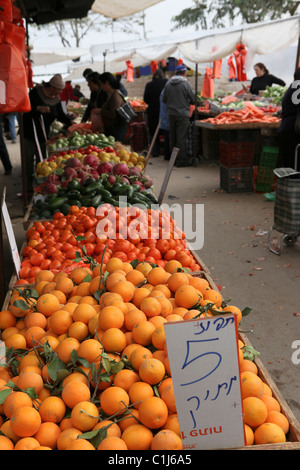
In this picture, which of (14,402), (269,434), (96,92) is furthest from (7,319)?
(96,92)

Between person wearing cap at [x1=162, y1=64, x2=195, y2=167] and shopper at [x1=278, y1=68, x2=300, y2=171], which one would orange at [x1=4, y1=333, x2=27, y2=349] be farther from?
person wearing cap at [x1=162, y1=64, x2=195, y2=167]

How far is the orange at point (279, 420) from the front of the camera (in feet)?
5.02

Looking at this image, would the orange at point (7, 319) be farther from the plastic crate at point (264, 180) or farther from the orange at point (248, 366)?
the plastic crate at point (264, 180)

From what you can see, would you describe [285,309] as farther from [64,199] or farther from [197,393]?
[197,393]

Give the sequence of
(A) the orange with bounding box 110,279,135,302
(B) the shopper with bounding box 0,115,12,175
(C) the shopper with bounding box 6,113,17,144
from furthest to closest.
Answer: (C) the shopper with bounding box 6,113,17,144 → (B) the shopper with bounding box 0,115,12,175 → (A) the orange with bounding box 110,279,135,302

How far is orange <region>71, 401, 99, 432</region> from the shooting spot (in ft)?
4.72

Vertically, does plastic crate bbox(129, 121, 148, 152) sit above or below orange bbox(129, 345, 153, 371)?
above

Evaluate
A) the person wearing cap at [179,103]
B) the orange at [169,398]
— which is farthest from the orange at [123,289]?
the person wearing cap at [179,103]

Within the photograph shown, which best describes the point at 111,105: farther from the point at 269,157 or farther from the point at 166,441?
the point at 166,441

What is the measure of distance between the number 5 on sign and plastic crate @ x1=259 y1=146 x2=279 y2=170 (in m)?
6.58

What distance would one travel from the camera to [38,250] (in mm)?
3336

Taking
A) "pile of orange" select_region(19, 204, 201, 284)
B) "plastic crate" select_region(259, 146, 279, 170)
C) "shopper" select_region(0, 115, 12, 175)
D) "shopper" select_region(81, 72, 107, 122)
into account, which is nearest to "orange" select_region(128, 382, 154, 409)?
"pile of orange" select_region(19, 204, 201, 284)

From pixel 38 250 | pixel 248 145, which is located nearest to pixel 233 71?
pixel 248 145

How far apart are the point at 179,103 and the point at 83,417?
916cm
